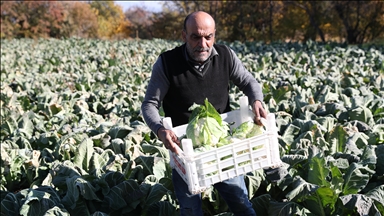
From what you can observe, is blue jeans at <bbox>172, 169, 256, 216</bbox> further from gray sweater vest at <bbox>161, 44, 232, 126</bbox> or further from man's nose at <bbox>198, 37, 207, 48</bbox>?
man's nose at <bbox>198, 37, 207, 48</bbox>

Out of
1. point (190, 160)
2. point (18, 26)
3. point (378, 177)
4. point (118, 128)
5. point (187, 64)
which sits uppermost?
point (18, 26)

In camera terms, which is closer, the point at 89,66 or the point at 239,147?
the point at 239,147

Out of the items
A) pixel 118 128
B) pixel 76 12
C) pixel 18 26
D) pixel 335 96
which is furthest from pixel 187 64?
pixel 76 12

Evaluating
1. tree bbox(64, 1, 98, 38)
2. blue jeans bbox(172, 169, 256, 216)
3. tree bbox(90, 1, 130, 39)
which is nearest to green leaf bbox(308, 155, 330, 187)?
blue jeans bbox(172, 169, 256, 216)

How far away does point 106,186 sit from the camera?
12.9ft

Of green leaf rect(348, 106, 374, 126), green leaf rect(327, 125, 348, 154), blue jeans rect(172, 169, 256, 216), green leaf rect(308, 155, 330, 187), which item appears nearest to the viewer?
blue jeans rect(172, 169, 256, 216)

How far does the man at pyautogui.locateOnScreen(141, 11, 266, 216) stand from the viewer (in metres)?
2.82

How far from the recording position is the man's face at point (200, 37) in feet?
8.73

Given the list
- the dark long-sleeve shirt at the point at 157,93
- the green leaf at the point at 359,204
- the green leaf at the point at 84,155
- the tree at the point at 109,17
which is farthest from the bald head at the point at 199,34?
the tree at the point at 109,17

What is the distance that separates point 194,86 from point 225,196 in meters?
0.92

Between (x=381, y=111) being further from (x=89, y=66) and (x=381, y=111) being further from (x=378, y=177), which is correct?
(x=89, y=66)

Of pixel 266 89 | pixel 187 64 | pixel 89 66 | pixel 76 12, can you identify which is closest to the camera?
pixel 187 64

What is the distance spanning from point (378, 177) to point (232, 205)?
5.31 ft

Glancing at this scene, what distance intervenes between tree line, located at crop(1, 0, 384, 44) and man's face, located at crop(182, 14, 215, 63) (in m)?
26.9
